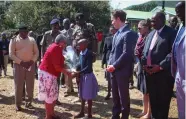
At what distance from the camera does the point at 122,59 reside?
15.4 ft

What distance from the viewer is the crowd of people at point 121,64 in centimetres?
423

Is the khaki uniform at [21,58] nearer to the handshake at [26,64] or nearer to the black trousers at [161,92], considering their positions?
the handshake at [26,64]

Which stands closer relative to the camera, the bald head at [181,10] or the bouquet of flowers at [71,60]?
the bald head at [181,10]

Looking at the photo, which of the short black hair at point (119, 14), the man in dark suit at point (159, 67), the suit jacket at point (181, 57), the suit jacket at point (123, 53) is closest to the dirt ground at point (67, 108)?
the suit jacket at point (123, 53)

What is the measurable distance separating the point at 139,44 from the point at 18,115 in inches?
115

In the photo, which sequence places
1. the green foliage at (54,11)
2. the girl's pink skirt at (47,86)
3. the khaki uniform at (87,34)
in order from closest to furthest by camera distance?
the girl's pink skirt at (47,86)
the khaki uniform at (87,34)
the green foliage at (54,11)

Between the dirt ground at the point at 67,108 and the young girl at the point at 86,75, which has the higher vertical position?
the young girl at the point at 86,75

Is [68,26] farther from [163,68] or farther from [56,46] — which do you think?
[163,68]

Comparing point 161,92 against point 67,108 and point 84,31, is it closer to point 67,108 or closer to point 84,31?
point 67,108

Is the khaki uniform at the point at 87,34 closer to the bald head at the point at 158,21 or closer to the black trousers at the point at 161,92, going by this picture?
the bald head at the point at 158,21

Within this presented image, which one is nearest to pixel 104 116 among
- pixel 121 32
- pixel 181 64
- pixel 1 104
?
pixel 121 32

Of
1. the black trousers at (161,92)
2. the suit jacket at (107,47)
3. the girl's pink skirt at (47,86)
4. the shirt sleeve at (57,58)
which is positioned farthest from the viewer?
the suit jacket at (107,47)

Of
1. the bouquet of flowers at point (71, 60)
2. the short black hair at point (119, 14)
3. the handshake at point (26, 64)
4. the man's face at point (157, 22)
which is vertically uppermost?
the short black hair at point (119, 14)

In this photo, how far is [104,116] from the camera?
20.0ft
